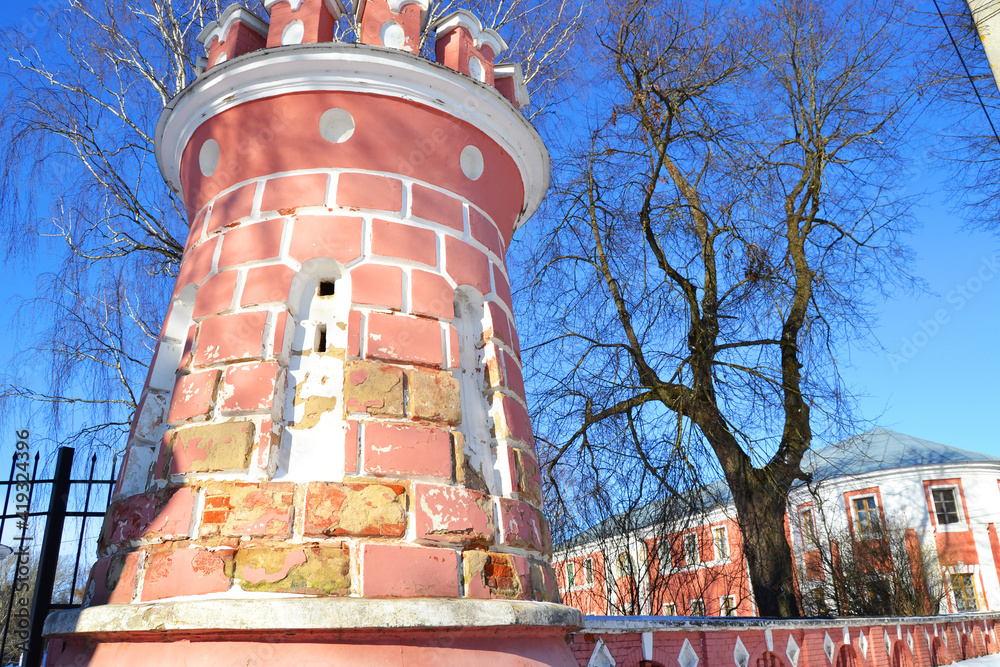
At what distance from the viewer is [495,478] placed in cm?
339

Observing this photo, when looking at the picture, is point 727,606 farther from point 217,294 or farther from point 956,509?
point 956,509

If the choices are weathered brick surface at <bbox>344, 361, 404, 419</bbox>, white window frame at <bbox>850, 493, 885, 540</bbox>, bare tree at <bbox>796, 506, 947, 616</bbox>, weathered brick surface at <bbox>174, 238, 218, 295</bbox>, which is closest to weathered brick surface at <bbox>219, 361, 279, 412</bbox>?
weathered brick surface at <bbox>344, 361, 404, 419</bbox>

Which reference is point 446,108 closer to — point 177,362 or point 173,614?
point 177,362

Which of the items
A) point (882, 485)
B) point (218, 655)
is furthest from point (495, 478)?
point (882, 485)

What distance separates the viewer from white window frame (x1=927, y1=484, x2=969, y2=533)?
24.0 meters

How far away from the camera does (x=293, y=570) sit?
107 inches

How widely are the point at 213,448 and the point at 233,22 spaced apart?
2.53 meters

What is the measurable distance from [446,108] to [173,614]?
8.60 feet

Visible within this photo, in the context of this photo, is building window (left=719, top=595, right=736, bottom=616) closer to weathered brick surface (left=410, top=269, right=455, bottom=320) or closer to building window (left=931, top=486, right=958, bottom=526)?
building window (left=931, top=486, right=958, bottom=526)

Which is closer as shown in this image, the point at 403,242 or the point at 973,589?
the point at 403,242

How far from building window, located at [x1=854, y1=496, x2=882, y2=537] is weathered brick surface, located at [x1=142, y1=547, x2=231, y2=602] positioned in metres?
23.1

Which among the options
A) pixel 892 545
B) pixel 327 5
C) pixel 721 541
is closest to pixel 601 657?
pixel 327 5

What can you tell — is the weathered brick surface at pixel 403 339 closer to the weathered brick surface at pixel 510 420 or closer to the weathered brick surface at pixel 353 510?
the weathered brick surface at pixel 510 420

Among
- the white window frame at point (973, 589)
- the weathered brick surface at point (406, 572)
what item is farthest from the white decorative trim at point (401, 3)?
the white window frame at point (973, 589)
